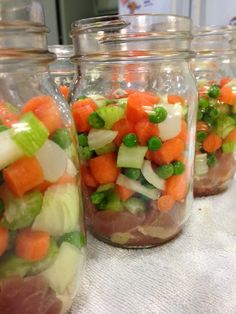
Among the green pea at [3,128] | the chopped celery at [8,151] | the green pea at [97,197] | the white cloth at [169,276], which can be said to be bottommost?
the white cloth at [169,276]

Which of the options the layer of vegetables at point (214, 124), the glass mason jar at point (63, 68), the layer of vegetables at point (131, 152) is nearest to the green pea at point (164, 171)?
the layer of vegetables at point (131, 152)

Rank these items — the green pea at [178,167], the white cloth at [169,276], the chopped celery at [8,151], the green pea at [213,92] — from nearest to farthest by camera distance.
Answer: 1. the chopped celery at [8,151]
2. the white cloth at [169,276]
3. the green pea at [178,167]
4. the green pea at [213,92]

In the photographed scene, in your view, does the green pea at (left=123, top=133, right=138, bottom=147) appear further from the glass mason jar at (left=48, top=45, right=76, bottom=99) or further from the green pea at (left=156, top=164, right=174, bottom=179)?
the glass mason jar at (left=48, top=45, right=76, bottom=99)

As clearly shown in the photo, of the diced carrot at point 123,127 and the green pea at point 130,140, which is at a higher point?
the diced carrot at point 123,127

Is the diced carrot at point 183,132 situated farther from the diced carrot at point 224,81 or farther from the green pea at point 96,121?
the diced carrot at point 224,81

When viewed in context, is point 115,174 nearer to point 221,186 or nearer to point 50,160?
point 50,160

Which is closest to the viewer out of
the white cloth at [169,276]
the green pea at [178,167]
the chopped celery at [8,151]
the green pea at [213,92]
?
the chopped celery at [8,151]

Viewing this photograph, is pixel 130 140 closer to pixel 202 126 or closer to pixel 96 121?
pixel 96 121

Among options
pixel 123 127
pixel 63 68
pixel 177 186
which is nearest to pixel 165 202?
pixel 177 186
